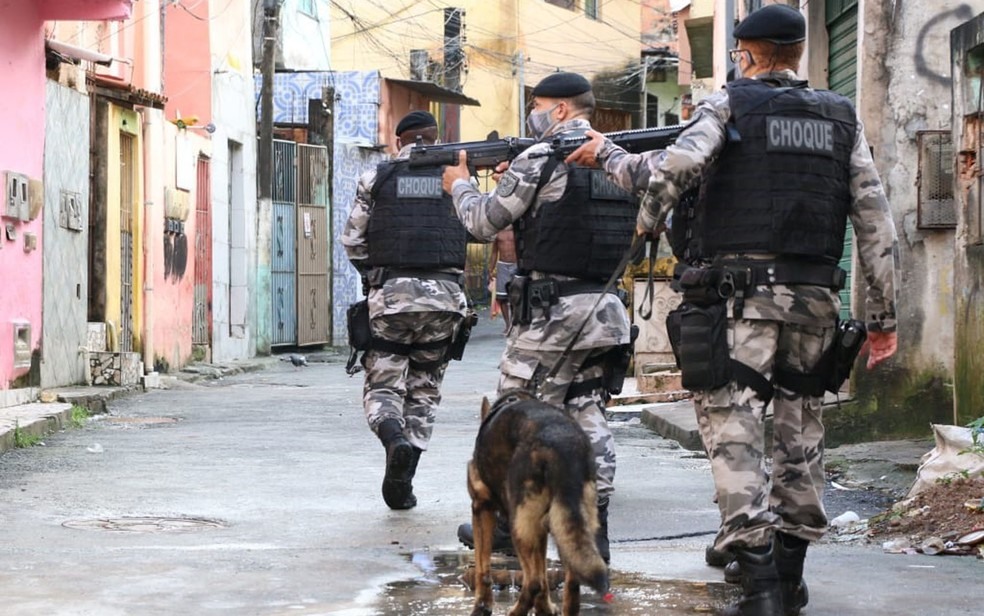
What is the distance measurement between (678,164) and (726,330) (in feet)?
1.90

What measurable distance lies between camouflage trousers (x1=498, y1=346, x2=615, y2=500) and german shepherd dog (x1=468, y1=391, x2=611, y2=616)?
0.87 meters

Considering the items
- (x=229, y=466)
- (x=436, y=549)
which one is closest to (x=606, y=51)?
(x=229, y=466)

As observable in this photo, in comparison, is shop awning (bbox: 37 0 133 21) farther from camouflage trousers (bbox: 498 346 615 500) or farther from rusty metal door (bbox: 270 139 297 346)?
rusty metal door (bbox: 270 139 297 346)

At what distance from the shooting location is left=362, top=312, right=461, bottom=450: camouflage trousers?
337 inches

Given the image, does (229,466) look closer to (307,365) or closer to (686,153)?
(686,153)

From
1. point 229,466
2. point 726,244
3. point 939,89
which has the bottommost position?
point 229,466

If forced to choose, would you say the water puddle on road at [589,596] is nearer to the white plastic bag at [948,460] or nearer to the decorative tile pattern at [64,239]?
the white plastic bag at [948,460]

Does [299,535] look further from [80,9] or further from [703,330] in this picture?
[80,9]

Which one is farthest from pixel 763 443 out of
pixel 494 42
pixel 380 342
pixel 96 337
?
pixel 494 42

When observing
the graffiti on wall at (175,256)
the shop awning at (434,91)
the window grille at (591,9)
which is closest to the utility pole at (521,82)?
the window grille at (591,9)

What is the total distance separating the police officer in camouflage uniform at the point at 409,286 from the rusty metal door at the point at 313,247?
712 inches

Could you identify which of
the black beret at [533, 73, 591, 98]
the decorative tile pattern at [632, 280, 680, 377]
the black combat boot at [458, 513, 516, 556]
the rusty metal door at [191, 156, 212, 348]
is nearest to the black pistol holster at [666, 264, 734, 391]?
the black beret at [533, 73, 591, 98]

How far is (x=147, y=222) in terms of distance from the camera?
1934 cm

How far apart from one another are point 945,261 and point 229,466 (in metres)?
4.78
